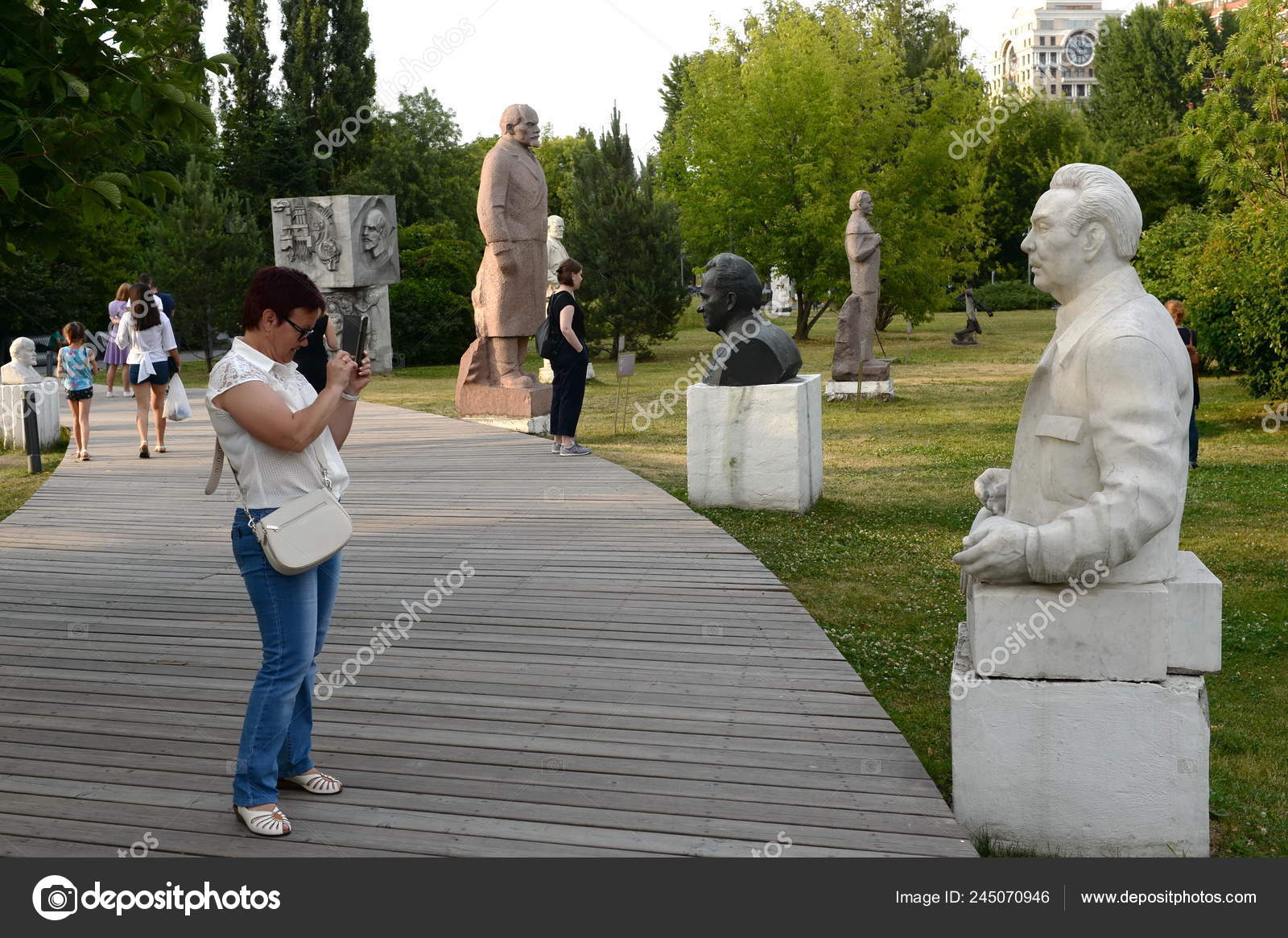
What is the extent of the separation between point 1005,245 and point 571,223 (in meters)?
Answer: 27.1

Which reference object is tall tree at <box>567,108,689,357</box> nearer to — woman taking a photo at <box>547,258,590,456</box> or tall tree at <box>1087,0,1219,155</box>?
woman taking a photo at <box>547,258,590,456</box>

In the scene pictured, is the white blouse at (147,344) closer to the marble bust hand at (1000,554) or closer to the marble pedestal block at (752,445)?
the marble pedestal block at (752,445)

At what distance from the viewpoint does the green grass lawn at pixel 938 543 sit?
5.12 meters

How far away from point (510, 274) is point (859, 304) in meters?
7.02

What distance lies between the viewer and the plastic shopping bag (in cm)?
1463

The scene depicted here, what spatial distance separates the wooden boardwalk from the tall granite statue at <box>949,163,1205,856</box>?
0.37m

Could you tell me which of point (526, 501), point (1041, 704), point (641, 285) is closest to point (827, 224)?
point (641, 285)

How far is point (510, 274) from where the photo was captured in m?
15.7

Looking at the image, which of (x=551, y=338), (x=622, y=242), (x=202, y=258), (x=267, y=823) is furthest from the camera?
(x=202, y=258)

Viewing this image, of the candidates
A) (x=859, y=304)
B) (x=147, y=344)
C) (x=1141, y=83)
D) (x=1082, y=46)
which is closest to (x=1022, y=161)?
(x=1141, y=83)

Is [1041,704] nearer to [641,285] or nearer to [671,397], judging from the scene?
[671,397]

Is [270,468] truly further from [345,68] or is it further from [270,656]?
[345,68]

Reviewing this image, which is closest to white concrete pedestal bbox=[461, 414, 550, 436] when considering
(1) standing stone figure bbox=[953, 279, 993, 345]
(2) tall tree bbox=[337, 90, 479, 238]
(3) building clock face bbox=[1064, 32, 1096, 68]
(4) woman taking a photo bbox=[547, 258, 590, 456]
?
(4) woman taking a photo bbox=[547, 258, 590, 456]

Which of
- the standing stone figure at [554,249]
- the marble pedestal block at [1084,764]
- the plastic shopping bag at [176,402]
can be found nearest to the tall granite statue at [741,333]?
the marble pedestal block at [1084,764]
